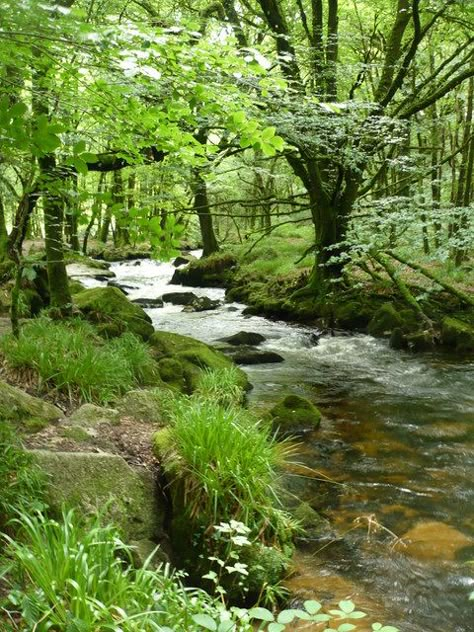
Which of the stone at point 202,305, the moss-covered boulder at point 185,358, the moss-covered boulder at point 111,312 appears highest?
the moss-covered boulder at point 111,312

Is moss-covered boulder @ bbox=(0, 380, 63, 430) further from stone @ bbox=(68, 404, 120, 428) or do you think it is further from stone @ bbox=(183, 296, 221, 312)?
stone @ bbox=(183, 296, 221, 312)

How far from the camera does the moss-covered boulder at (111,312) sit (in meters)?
8.69

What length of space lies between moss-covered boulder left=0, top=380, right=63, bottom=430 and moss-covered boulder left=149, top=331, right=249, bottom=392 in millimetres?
2760

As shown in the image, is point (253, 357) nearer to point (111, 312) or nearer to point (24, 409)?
point (111, 312)

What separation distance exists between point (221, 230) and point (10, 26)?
42352mm

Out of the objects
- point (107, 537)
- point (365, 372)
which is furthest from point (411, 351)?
point (107, 537)

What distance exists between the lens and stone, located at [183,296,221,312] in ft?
54.2

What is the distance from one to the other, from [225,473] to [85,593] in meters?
1.84

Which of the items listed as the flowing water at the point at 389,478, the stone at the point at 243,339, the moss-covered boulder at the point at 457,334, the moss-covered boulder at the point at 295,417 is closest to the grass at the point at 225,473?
the flowing water at the point at 389,478

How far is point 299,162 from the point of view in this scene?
12.8 meters

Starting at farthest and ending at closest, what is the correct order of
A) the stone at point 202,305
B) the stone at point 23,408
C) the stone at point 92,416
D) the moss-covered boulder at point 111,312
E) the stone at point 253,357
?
the stone at point 202,305, the stone at point 253,357, the moss-covered boulder at point 111,312, the stone at point 92,416, the stone at point 23,408

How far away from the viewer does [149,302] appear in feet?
57.6

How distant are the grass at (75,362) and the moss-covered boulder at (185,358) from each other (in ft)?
1.62

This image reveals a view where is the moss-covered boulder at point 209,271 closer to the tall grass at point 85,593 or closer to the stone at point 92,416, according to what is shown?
the stone at point 92,416
